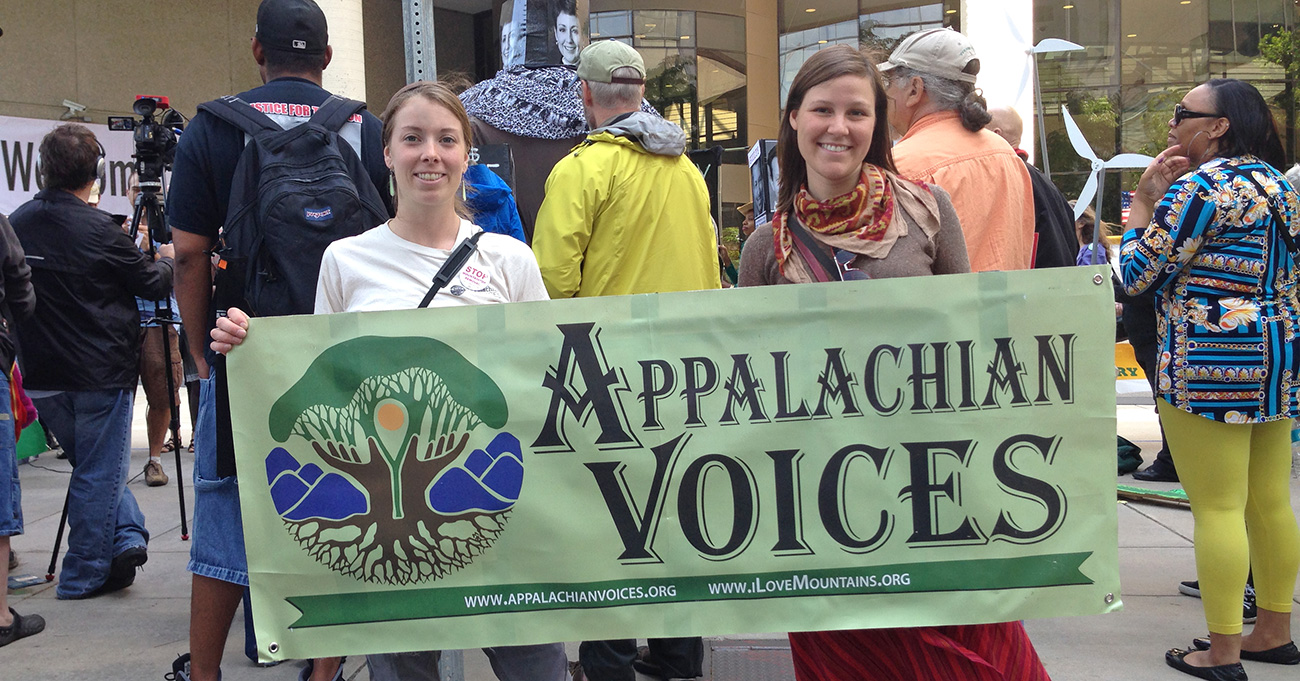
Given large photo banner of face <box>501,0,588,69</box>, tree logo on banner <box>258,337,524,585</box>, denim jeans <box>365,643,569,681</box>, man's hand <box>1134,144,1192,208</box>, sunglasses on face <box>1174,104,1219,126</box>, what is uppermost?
large photo banner of face <box>501,0,588,69</box>

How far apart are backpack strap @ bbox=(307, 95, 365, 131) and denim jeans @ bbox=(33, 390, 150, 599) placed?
9.25 feet

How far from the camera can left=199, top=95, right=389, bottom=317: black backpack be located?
9.09 ft

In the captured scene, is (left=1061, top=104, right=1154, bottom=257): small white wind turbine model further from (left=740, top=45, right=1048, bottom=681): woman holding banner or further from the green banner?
the green banner

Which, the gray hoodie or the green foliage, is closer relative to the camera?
the gray hoodie

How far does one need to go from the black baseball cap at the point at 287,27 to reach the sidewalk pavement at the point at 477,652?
232cm

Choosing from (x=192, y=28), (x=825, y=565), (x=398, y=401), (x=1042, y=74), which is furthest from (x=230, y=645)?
(x=1042, y=74)

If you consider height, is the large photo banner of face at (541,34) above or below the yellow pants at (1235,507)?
above

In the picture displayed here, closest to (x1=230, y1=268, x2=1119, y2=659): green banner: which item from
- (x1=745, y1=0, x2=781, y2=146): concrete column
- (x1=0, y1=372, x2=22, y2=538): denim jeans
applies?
(x1=0, y1=372, x2=22, y2=538): denim jeans

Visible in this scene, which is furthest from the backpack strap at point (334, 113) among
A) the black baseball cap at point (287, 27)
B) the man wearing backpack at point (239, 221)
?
the black baseball cap at point (287, 27)

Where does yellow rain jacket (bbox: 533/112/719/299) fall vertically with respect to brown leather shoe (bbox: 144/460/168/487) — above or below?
above

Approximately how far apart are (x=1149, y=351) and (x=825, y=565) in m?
4.50

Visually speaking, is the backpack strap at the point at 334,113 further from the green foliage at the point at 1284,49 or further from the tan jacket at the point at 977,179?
the green foliage at the point at 1284,49

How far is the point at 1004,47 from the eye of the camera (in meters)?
11.3

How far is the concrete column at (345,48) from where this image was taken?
11.4 meters
